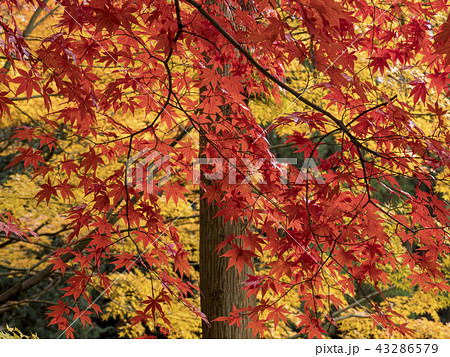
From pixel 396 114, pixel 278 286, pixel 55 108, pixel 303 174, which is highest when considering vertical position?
pixel 55 108

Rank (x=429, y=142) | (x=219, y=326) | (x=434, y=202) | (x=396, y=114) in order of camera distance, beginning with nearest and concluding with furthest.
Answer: (x=429, y=142) < (x=396, y=114) < (x=434, y=202) < (x=219, y=326)

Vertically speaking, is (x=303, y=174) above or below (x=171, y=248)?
above

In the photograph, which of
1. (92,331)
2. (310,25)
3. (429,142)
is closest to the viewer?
(310,25)

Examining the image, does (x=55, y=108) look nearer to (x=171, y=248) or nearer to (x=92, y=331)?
(x=171, y=248)

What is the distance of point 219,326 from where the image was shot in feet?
10.3

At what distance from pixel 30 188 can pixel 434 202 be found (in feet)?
13.9

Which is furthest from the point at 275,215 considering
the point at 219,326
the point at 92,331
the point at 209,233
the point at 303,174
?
the point at 92,331

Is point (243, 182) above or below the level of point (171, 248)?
→ above

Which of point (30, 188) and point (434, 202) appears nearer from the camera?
point (434, 202)

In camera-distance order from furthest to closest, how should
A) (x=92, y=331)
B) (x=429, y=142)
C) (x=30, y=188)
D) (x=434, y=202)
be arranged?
1. (x=92, y=331)
2. (x=30, y=188)
3. (x=434, y=202)
4. (x=429, y=142)

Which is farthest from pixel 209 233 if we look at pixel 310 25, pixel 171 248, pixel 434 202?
pixel 310 25

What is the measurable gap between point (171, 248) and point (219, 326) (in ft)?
4.07

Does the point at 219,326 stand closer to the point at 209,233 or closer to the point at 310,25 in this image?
the point at 209,233

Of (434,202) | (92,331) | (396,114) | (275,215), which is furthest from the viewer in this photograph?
(92,331)
